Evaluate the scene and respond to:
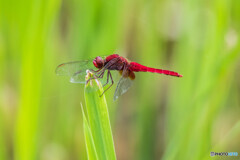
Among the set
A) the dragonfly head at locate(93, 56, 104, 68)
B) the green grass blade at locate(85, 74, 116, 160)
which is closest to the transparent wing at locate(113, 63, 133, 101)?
the dragonfly head at locate(93, 56, 104, 68)

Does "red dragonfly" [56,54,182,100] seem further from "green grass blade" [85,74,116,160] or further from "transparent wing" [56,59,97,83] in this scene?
"green grass blade" [85,74,116,160]

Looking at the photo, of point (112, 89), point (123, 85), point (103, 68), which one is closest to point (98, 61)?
point (103, 68)

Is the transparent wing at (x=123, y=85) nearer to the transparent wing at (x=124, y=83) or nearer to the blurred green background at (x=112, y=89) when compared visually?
the transparent wing at (x=124, y=83)

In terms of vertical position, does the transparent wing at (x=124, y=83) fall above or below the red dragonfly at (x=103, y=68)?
below

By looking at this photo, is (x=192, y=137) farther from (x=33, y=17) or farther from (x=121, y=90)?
(x=33, y=17)

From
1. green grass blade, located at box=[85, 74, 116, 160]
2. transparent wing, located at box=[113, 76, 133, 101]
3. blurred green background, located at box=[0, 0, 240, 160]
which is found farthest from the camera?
transparent wing, located at box=[113, 76, 133, 101]

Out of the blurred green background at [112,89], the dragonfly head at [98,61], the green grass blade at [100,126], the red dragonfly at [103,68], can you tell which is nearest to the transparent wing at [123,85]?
the red dragonfly at [103,68]
